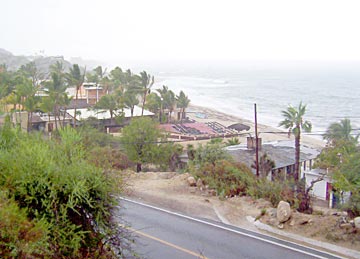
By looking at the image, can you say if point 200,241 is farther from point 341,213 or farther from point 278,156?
point 278,156

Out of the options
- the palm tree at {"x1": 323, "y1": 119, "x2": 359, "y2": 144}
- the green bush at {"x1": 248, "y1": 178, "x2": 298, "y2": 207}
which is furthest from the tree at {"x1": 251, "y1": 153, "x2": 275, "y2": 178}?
the palm tree at {"x1": 323, "y1": 119, "x2": 359, "y2": 144}

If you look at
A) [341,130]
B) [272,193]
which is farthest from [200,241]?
[341,130]

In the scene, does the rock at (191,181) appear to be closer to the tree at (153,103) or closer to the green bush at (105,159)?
the green bush at (105,159)

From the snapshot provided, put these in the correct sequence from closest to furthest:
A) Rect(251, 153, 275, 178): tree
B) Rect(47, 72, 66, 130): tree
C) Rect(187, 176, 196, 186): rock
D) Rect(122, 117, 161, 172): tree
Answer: Rect(187, 176, 196, 186): rock < Rect(251, 153, 275, 178): tree < Rect(122, 117, 161, 172): tree < Rect(47, 72, 66, 130): tree

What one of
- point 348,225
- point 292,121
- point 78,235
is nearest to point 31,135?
point 78,235

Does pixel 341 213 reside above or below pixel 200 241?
above

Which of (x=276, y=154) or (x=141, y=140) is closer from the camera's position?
(x=141, y=140)

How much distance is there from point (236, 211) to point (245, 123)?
53.3 metres

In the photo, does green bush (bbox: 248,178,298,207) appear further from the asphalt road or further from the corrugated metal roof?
the corrugated metal roof

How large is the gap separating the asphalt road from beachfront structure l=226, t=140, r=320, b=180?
14.5 metres

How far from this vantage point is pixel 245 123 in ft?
216

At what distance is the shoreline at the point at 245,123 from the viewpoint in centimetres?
5355

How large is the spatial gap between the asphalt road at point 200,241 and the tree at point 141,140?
49.6ft

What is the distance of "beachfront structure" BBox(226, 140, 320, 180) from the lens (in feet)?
92.8
